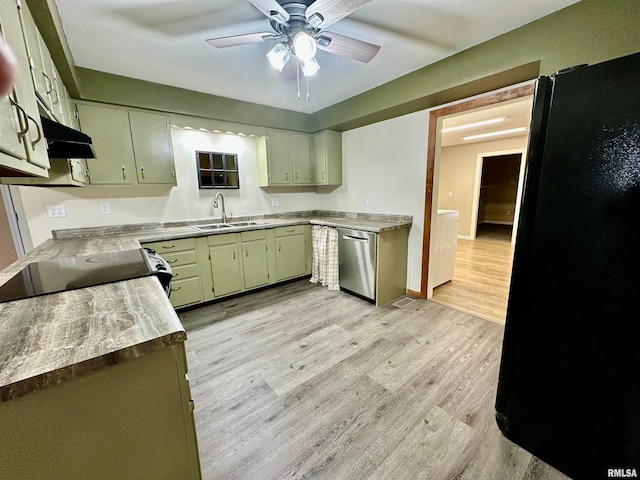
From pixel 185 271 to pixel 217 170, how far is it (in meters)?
1.38

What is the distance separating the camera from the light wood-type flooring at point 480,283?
9.38 ft

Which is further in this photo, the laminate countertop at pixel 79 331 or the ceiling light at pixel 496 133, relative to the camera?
the ceiling light at pixel 496 133

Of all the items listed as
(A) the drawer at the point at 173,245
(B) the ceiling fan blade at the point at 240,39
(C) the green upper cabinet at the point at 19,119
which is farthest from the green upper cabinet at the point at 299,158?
(C) the green upper cabinet at the point at 19,119

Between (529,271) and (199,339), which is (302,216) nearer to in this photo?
(199,339)

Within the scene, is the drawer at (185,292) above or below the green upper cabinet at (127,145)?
below

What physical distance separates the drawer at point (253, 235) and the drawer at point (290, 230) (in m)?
0.20

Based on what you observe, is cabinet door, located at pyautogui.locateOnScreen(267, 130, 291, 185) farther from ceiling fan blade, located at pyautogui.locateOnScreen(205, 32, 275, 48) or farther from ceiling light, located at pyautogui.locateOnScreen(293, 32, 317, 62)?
ceiling light, located at pyautogui.locateOnScreen(293, 32, 317, 62)

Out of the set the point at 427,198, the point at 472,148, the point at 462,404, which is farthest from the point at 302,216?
the point at 472,148

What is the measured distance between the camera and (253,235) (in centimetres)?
321

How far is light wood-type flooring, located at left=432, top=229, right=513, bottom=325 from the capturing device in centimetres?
286

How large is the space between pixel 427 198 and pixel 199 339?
270cm

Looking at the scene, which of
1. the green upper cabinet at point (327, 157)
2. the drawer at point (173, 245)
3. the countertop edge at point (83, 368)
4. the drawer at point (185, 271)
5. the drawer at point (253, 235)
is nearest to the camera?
the countertop edge at point (83, 368)

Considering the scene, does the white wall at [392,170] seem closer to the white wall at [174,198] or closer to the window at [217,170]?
the white wall at [174,198]

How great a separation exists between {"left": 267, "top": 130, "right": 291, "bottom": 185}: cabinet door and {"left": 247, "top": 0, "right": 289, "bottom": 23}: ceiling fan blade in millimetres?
2133
